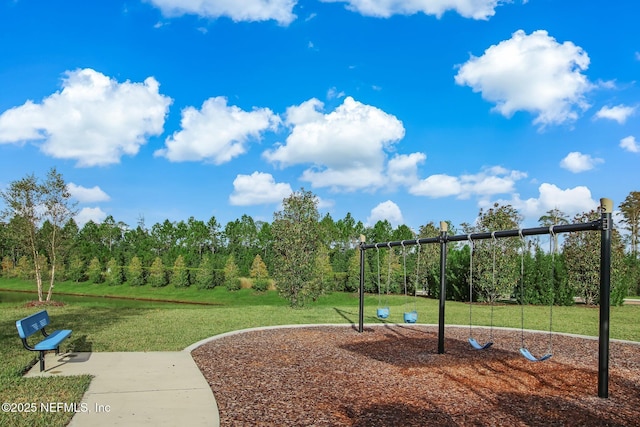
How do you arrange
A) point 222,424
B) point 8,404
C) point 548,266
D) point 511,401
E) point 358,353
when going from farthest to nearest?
point 548,266, point 358,353, point 511,401, point 8,404, point 222,424

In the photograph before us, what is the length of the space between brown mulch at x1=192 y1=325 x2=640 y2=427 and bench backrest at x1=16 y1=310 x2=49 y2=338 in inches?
98.5

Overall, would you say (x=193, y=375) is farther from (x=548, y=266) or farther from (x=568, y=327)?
(x=548, y=266)

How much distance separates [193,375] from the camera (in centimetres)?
668

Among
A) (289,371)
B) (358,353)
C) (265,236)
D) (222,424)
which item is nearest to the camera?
(222,424)

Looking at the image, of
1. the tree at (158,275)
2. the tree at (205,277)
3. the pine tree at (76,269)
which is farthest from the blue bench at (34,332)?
the pine tree at (76,269)

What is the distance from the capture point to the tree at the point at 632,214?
49000 mm

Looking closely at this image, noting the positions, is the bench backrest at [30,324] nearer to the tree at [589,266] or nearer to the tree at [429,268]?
the tree at [589,266]

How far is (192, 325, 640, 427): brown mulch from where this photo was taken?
5.17 metres

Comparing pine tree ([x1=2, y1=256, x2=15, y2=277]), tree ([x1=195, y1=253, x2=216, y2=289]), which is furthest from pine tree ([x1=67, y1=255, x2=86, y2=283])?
tree ([x1=195, y1=253, x2=216, y2=289])

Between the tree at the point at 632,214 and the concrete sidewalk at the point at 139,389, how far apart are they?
53408 mm

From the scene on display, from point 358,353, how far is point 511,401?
335 centimetres

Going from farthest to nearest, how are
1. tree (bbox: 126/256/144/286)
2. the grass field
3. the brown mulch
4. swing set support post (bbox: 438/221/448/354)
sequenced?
tree (bbox: 126/256/144/286), swing set support post (bbox: 438/221/448/354), the grass field, the brown mulch

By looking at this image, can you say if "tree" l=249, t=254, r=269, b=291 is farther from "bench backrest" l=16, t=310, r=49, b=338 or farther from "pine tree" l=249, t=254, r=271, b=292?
"bench backrest" l=16, t=310, r=49, b=338

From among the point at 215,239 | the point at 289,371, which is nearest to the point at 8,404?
the point at 289,371
